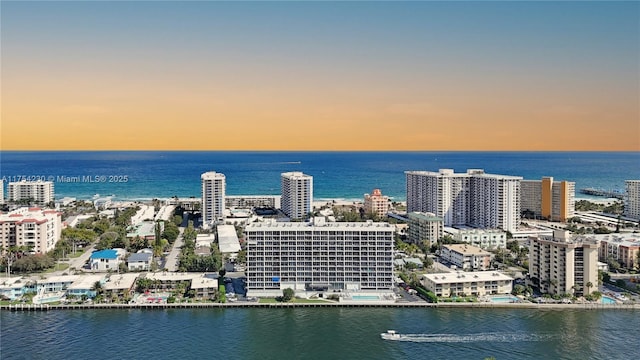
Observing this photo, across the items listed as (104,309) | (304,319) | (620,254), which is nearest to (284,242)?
(304,319)

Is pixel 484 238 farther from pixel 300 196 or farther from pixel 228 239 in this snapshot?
pixel 228 239

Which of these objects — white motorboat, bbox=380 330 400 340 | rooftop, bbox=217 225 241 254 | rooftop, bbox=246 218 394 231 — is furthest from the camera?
rooftop, bbox=217 225 241 254

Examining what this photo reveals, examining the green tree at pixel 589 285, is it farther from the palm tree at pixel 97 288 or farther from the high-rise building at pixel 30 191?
the high-rise building at pixel 30 191

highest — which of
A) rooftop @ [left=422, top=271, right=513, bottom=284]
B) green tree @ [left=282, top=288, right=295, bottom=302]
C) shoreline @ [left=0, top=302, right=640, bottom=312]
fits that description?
rooftop @ [left=422, top=271, right=513, bottom=284]

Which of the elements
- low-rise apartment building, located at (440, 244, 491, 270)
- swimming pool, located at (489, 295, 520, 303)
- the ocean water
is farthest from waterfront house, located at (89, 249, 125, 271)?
swimming pool, located at (489, 295, 520, 303)

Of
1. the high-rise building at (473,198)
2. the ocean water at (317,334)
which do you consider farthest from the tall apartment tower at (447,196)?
the ocean water at (317,334)

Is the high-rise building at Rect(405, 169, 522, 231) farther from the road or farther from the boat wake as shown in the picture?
the boat wake
